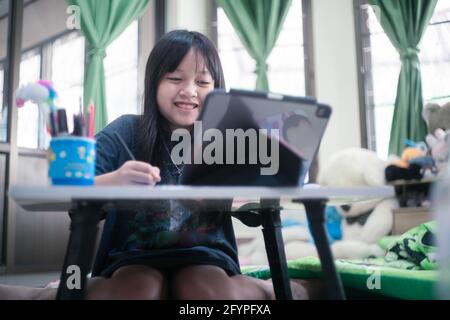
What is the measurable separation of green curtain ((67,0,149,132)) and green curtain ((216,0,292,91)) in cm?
62

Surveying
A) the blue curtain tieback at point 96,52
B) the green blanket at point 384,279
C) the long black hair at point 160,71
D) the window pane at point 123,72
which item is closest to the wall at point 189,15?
the window pane at point 123,72

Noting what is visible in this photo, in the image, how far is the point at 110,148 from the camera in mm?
862

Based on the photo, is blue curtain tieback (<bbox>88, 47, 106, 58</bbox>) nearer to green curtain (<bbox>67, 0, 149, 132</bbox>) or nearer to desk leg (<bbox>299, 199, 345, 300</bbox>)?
green curtain (<bbox>67, 0, 149, 132</bbox>)

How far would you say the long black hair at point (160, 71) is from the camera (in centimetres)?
90

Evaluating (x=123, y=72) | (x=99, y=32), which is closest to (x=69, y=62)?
(x=123, y=72)

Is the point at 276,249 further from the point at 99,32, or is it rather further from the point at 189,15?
the point at 189,15

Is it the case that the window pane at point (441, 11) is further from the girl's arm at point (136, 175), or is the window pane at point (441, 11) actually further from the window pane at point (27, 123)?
the girl's arm at point (136, 175)

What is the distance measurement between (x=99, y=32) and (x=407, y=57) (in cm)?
173

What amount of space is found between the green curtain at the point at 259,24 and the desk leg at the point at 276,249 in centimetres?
185

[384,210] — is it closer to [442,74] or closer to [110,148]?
[442,74]

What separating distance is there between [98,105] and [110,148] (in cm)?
166

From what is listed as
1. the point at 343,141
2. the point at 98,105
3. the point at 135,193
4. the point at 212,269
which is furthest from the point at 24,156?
the point at 135,193

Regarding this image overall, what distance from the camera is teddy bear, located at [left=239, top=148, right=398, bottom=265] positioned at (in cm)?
198
